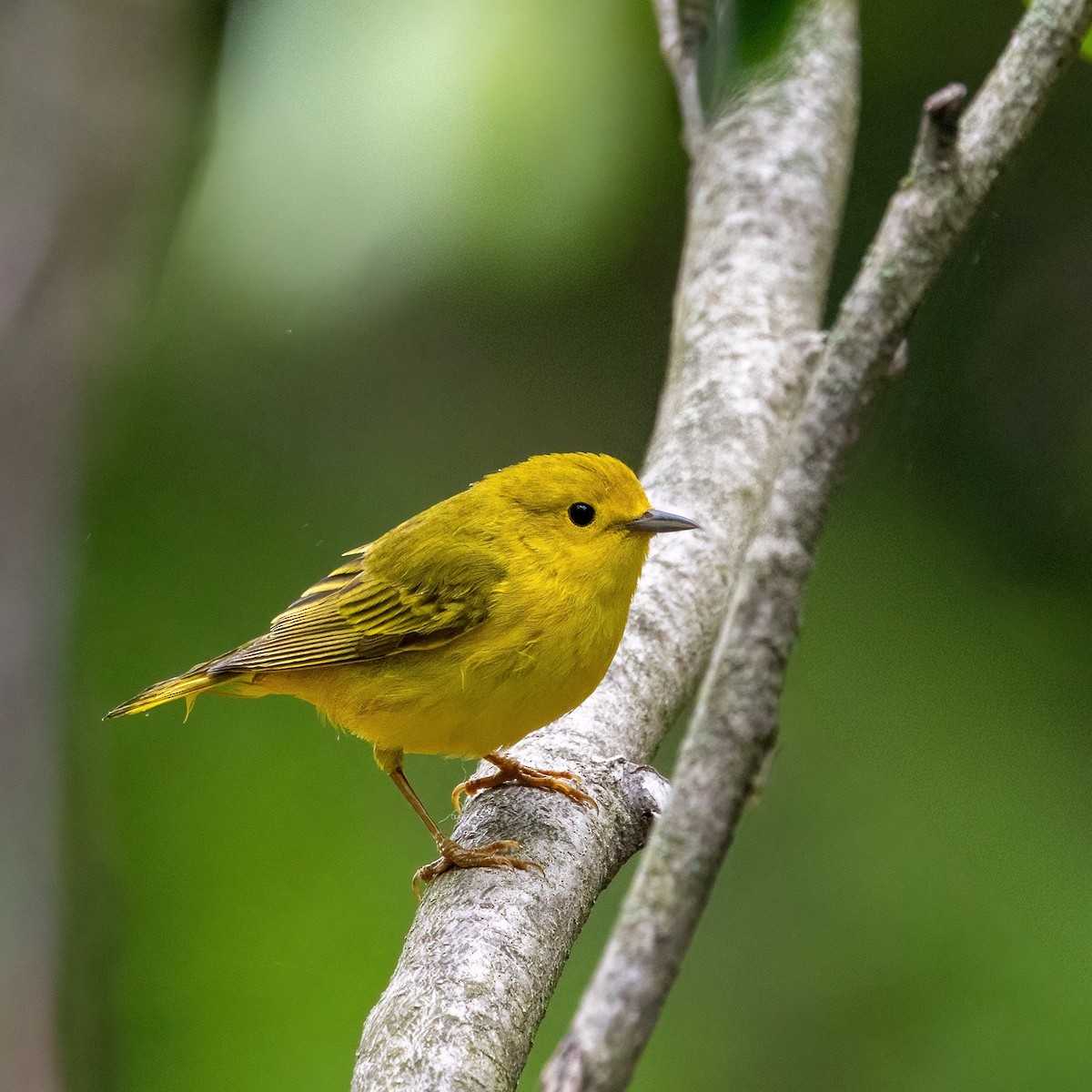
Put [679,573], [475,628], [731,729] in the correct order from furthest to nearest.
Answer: [679,573]
[475,628]
[731,729]

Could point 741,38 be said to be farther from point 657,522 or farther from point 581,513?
point 581,513

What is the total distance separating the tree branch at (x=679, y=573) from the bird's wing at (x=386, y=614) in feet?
1.35

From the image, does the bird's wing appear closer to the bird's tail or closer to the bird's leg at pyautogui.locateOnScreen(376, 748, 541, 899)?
the bird's tail

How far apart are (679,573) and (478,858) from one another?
1209 mm

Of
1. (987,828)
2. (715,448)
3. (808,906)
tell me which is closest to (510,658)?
(715,448)

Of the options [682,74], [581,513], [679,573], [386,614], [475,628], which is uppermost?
[682,74]

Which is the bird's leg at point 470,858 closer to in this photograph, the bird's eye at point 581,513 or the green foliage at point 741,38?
the bird's eye at point 581,513

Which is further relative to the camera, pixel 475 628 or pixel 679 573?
pixel 679 573

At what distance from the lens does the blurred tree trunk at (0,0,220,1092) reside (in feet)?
15.0

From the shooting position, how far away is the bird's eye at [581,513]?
3.20 metres

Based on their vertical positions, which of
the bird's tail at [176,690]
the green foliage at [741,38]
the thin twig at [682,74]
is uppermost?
the thin twig at [682,74]

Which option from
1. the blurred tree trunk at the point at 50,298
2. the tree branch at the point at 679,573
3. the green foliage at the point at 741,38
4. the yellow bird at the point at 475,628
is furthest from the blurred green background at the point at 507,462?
the green foliage at the point at 741,38

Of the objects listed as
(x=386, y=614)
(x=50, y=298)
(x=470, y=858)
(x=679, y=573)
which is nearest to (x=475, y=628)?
(x=386, y=614)

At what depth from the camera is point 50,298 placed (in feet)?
15.8
